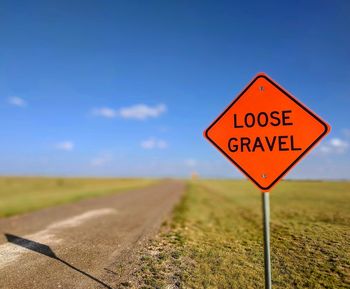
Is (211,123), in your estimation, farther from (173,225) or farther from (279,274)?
(173,225)

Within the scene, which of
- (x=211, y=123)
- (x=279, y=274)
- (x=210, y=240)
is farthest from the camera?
(x=210, y=240)

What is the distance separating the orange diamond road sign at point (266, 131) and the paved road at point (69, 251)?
130 inches

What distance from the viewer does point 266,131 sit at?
13.8 ft

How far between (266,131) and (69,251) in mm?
6178

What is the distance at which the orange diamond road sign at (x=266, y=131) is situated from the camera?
4.07 meters

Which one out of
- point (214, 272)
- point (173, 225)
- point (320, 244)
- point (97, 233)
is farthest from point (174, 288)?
point (173, 225)

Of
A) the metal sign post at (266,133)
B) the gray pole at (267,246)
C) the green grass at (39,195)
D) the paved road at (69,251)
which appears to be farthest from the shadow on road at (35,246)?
the green grass at (39,195)

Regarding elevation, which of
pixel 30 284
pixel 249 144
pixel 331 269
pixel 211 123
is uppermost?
A: pixel 211 123

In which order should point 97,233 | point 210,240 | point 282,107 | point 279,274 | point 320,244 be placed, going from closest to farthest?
point 282,107 < point 279,274 < point 320,244 < point 210,240 < point 97,233

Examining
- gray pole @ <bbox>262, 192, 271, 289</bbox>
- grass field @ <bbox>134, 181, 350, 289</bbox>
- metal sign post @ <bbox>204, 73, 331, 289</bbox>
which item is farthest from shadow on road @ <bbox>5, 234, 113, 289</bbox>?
metal sign post @ <bbox>204, 73, 331, 289</bbox>

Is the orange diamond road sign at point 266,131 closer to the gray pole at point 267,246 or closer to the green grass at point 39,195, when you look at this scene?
the gray pole at point 267,246

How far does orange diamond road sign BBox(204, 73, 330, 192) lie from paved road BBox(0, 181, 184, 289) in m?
3.29

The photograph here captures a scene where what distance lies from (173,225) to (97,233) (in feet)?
9.76

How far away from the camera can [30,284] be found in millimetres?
5359
